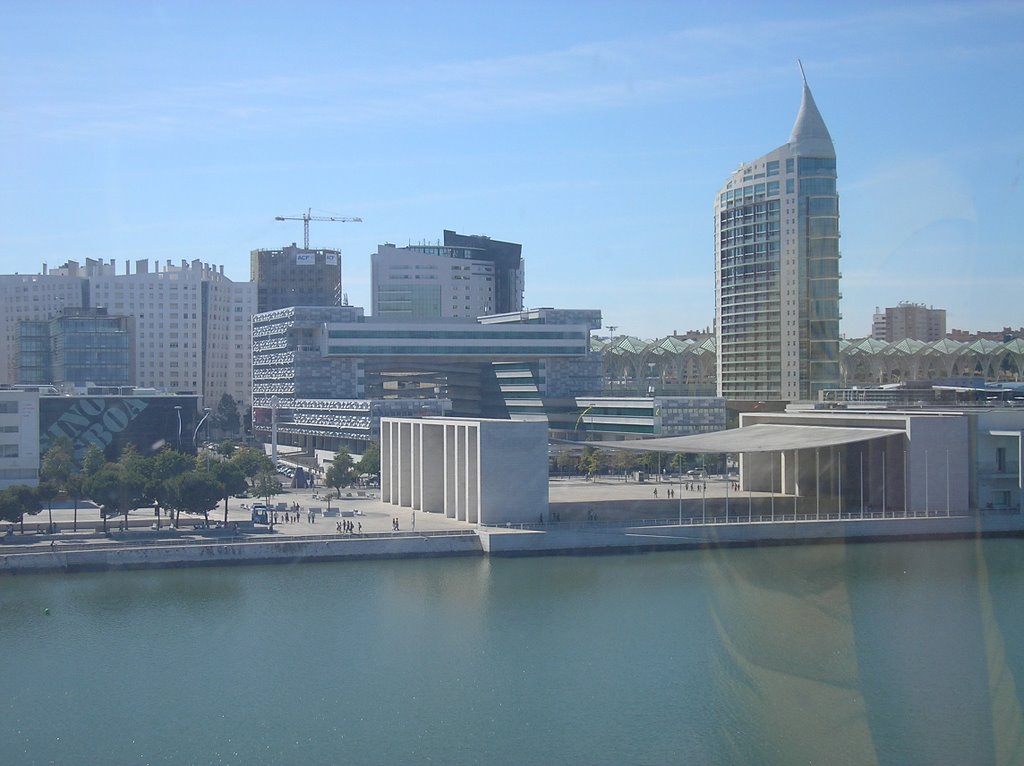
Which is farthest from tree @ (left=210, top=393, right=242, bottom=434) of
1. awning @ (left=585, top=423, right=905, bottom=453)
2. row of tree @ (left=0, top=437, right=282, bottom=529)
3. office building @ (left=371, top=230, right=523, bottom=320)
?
awning @ (left=585, top=423, right=905, bottom=453)

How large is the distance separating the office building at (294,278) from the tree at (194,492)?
34367mm

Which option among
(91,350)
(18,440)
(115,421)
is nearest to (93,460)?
(18,440)

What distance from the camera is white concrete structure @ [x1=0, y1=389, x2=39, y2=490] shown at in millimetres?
21078

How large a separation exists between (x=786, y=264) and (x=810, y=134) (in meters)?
3.27

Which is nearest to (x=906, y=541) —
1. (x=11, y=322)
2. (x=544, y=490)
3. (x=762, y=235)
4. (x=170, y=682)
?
(x=544, y=490)

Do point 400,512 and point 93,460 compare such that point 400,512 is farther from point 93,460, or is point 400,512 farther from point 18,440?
point 18,440

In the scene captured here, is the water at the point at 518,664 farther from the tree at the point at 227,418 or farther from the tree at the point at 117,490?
the tree at the point at 227,418

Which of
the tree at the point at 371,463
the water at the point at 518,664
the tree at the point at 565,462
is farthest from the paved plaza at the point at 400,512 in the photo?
the tree at the point at 565,462

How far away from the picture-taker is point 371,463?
24875 millimetres

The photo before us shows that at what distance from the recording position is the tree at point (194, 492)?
1775 cm

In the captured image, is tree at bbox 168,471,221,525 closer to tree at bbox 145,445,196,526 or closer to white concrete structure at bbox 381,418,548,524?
tree at bbox 145,445,196,526

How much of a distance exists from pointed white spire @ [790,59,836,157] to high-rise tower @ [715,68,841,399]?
0.08ft

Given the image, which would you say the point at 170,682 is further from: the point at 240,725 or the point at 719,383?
the point at 719,383

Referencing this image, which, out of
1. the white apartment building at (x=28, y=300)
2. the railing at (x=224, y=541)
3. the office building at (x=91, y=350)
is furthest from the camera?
the white apartment building at (x=28, y=300)
